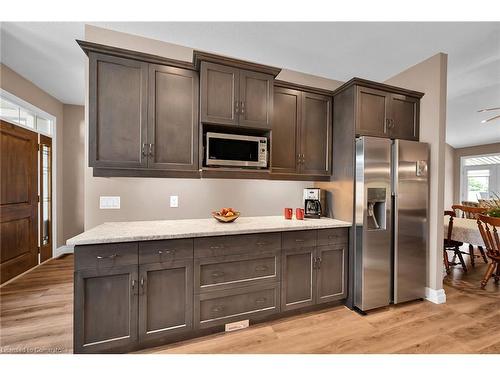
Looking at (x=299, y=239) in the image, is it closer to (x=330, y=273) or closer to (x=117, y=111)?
(x=330, y=273)

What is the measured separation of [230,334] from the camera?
1.86 m

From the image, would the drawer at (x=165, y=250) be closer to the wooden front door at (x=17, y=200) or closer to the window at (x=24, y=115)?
the wooden front door at (x=17, y=200)

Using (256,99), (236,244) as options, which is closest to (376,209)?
(236,244)

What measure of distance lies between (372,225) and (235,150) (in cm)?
163

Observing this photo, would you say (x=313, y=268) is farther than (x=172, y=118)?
Yes

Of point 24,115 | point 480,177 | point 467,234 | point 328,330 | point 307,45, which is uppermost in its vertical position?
point 307,45

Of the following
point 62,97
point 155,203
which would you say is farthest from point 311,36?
point 62,97

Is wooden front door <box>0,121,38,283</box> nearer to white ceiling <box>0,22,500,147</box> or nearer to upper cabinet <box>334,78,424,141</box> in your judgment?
white ceiling <box>0,22,500,147</box>

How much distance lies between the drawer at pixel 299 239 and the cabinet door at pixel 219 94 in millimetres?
1214

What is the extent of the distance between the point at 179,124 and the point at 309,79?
1.95m

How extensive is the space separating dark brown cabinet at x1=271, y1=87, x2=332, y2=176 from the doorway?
11.6 feet

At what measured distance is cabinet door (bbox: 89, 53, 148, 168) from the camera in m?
1.77

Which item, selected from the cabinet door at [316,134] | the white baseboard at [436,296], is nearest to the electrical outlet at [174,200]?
the cabinet door at [316,134]

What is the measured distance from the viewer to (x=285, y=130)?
2.44 m
